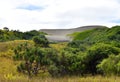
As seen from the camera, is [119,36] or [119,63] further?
[119,36]

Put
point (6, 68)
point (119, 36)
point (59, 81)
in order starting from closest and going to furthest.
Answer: point (59, 81) → point (6, 68) → point (119, 36)

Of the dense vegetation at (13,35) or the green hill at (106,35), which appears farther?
the dense vegetation at (13,35)

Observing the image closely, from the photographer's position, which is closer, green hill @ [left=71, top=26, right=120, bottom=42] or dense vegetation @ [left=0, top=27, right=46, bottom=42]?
green hill @ [left=71, top=26, right=120, bottom=42]

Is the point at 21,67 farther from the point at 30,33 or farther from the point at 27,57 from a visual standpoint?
the point at 30,33

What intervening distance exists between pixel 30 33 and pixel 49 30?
39253mm

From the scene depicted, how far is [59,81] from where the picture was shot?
11469 millimetres

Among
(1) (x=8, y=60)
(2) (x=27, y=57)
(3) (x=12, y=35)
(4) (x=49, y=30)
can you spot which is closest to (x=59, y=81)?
(2) (x=27, y=57)

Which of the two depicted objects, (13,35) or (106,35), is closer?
(106,35)

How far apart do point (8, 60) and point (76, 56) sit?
9.30m

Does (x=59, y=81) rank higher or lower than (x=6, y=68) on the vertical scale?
higher

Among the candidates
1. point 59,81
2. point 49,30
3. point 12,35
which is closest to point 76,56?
point 59,81

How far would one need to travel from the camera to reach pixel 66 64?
26250 millimetres

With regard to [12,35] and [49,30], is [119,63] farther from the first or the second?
[49,30]

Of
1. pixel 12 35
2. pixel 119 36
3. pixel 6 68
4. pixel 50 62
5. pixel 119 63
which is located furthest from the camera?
pixel 12 35
